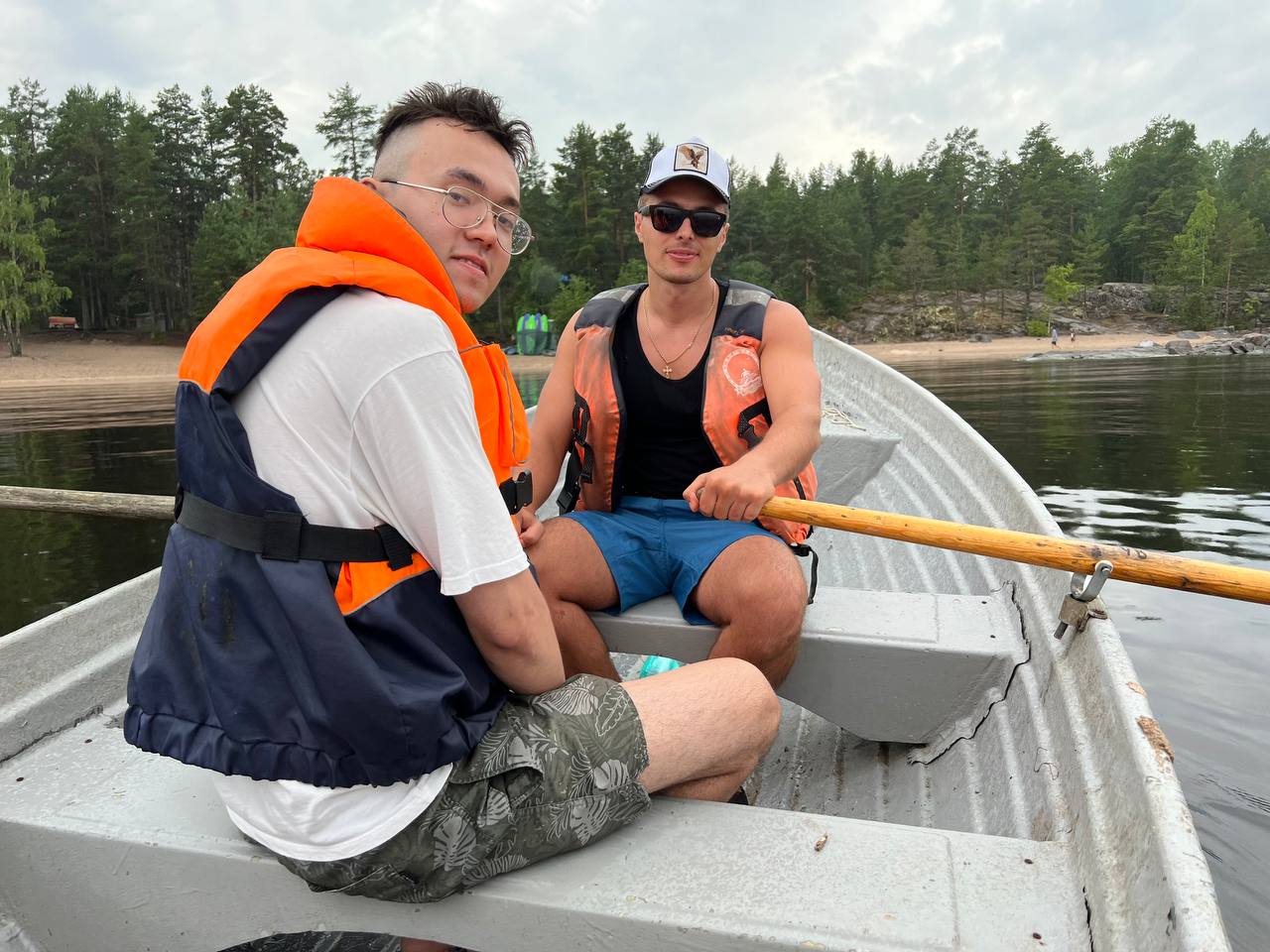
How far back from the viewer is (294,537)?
1058mm

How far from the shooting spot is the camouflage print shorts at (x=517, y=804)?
1.12m

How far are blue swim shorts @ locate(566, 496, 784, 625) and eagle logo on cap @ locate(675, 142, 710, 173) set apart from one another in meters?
0.91

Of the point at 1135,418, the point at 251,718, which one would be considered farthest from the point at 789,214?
the point at 251,718

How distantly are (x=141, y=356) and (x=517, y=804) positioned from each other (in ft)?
133

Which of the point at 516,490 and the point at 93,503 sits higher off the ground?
the point at 516,490

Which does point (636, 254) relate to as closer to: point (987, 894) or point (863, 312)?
point (863, 312)

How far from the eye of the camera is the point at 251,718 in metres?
1.08

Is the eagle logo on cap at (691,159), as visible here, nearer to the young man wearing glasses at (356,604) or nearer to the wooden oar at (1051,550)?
the wooden oar at (1051,550)

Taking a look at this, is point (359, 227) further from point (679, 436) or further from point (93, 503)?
point (93, 503)

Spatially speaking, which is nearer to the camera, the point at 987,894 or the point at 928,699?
the point at 987,894

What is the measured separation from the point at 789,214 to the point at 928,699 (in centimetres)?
4634

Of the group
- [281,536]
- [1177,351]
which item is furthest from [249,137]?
[281,536]

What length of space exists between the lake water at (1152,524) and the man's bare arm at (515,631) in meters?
2.02

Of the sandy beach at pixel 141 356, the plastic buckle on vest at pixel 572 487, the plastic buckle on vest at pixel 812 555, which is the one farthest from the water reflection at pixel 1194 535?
the sandy beach at pixel 141 356
